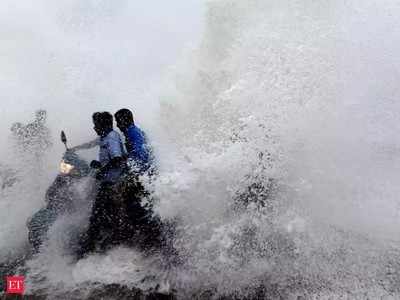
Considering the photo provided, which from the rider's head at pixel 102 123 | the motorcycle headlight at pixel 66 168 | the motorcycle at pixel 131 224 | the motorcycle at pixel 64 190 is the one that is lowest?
the motorcycle at pixel 131 224

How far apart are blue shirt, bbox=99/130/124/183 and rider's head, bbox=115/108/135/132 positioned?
0.15m

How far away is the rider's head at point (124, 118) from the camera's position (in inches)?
216

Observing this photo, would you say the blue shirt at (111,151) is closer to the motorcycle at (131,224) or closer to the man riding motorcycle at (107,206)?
the man riding motorcycle at (107,206)

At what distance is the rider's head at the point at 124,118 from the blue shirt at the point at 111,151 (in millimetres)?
147

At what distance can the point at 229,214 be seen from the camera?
17.5ft

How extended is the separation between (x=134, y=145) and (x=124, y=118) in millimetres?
350

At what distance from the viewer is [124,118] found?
5.51m

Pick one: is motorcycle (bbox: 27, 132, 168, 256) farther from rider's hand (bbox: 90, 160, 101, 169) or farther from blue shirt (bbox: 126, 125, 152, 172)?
rider's hand (bbox: 90, 160, 101, 169)

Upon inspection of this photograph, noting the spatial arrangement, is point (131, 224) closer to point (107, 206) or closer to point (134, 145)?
point (107, 206)

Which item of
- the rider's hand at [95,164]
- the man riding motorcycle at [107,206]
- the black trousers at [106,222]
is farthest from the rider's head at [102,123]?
the black trousers at [106,222]

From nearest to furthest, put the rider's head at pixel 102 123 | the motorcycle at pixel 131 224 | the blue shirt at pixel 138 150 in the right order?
the motorcycle at pixel 131 224 < the blue shirt at pixel 138 150 < the rider's head at pixel 102 123

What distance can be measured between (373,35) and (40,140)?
18.9 feet

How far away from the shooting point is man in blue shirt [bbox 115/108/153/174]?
544 centimetres

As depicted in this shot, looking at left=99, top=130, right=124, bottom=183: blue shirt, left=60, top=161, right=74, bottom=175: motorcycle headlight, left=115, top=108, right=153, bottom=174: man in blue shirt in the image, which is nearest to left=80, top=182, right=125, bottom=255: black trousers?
left=99, top=130, right=124, bottom=183: blue shirt
